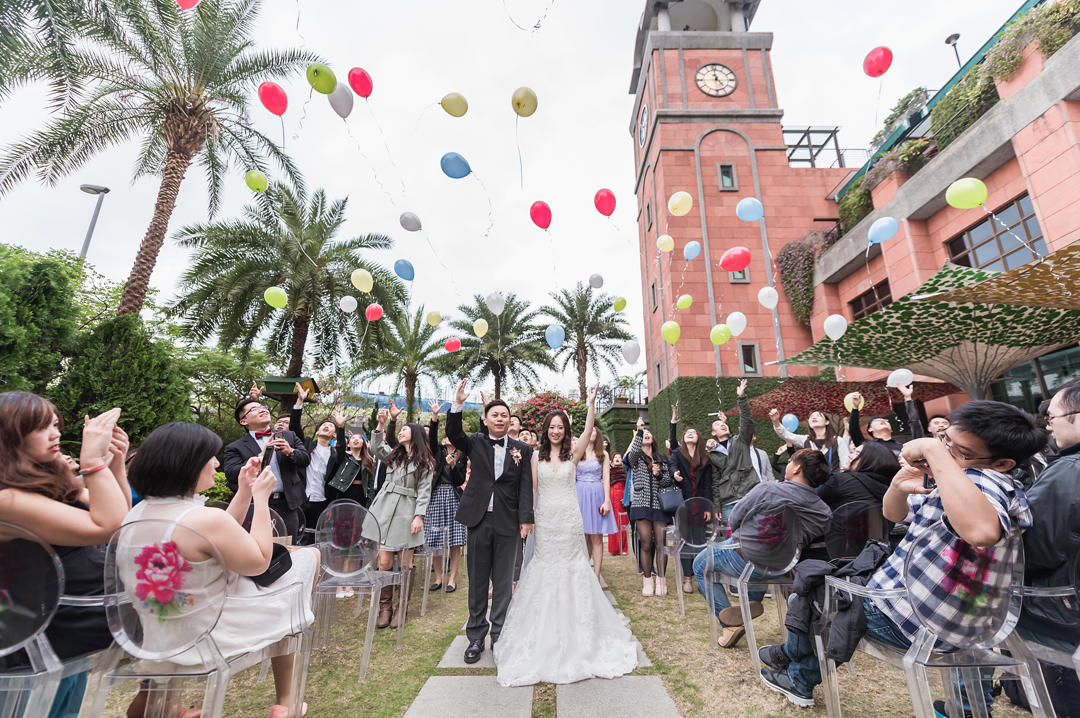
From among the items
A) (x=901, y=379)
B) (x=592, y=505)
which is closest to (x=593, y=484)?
(x=592, y=505)

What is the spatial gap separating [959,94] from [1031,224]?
4680 mm

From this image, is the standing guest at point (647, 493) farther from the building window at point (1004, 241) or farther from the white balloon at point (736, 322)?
the building window at point (1004, 241)

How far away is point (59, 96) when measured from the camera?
9273 millimetres

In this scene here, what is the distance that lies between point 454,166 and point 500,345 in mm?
17955

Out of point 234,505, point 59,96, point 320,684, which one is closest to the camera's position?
point 234,505

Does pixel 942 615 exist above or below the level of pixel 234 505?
below

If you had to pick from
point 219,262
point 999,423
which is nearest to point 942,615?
point 999,423

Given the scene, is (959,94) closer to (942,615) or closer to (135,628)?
(942,615)

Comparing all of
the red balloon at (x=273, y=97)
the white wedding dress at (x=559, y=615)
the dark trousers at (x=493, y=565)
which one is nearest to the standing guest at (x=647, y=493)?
the white wedding dress at (x=559, y=615)

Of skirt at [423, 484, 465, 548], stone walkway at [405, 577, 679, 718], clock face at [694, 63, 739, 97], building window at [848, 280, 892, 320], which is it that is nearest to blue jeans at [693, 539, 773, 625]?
stone walkway at [405, 577, 679, 718]

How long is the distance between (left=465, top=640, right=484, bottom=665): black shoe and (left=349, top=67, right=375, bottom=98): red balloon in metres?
6.15

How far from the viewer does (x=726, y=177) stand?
1917 cm

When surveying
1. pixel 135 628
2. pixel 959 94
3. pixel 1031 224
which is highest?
pixel 959 94

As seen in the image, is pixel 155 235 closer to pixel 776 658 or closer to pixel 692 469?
pixel 692 469
